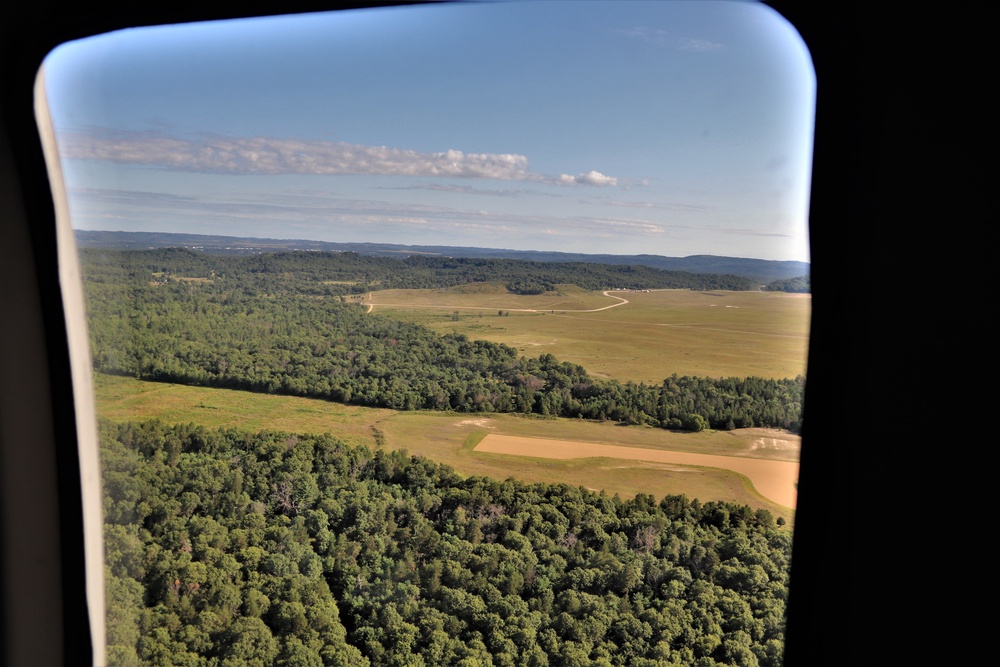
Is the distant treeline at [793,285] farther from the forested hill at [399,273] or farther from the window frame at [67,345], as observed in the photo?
the forested hill at [399,273]

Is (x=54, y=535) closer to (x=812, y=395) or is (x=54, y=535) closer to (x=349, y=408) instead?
(x=349, y=408)

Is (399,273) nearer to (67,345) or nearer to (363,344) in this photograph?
(363,344)

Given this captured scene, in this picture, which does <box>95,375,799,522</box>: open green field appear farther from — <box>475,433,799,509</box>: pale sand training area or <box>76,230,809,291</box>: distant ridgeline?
<box>76,230,809,291</box>: distant ridgeline

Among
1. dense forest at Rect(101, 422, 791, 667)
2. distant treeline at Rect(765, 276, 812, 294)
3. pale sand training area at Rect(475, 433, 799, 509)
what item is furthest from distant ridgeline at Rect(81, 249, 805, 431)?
distant treeline at Rect(765, 276, 812, 294)

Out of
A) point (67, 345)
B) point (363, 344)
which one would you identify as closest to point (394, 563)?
point (363, 344)

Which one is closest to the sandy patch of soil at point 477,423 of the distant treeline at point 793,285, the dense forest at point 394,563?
the dense forest at point 394,563

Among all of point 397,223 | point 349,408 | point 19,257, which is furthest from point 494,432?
point 19,257

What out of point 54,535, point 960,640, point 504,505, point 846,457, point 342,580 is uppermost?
point 846,457
